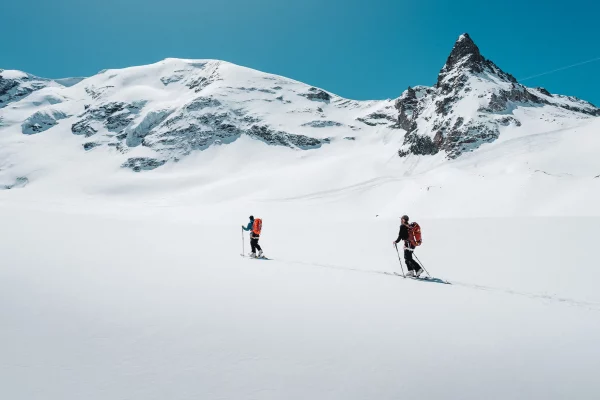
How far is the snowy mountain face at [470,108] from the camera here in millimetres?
66625

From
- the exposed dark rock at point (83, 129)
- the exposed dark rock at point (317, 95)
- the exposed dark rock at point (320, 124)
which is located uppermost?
the exposed dark rock at point (317, 95)

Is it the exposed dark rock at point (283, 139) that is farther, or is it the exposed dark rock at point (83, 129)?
the exposed dark rock at point (83, 129)

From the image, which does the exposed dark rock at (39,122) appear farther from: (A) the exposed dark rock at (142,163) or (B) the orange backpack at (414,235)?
(B) the orange backpack at (414,235)

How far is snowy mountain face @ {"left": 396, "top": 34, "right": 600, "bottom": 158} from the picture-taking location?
66.6 m

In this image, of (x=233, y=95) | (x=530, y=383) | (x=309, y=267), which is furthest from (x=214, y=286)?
(x=233, y=95)

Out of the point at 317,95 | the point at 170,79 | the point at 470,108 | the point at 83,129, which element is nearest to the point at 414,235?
the point at 470,108

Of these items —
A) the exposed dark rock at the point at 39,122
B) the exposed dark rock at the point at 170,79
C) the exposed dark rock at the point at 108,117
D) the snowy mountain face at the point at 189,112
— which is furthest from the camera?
the exposed dark rock at the point at 170,79

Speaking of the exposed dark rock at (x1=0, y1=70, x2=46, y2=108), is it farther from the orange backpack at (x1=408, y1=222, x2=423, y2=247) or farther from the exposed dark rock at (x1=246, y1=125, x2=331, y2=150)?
the orange backpack at (x1=408, y1=222, x2=423, y2=247)

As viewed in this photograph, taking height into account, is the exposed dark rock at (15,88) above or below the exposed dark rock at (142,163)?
above

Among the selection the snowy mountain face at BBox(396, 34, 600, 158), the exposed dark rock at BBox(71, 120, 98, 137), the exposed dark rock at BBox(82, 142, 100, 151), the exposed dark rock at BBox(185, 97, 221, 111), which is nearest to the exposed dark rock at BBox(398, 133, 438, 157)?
the snowy mountain face at BBox(396, 34, 600, 158)

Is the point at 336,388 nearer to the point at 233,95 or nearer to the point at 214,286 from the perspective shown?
the point at 214,286

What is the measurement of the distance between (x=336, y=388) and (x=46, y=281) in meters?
6.56

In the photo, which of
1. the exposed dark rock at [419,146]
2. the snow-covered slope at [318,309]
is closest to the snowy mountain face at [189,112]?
the exposed dark rock at [419,146]

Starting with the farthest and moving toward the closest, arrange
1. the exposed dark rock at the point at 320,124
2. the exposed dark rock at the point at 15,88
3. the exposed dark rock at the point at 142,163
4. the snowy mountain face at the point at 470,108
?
the exposed dark rock at the point at 15,88 → the exposed dark rock at the point at 320,124 → the exposed dark rock at the point at 142,163 → the snowy mountain face at the point at 470,108
